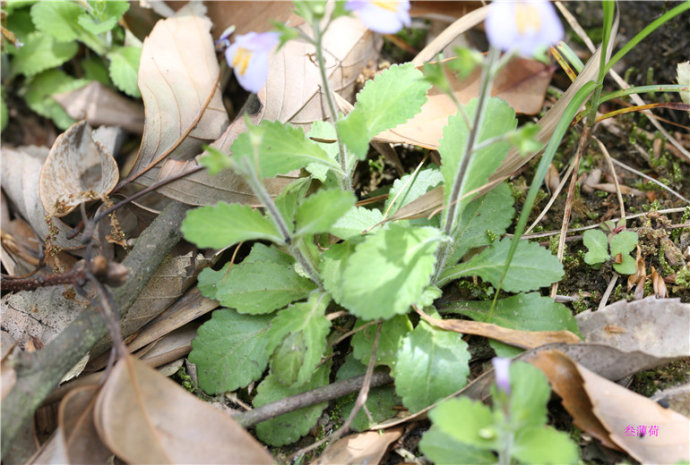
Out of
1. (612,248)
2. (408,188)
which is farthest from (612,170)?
(408,188)

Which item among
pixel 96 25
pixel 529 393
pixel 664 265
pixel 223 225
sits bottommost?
pixel 664 265

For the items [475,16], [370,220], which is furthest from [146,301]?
[475,16]

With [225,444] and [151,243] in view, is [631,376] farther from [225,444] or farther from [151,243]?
[151,243]

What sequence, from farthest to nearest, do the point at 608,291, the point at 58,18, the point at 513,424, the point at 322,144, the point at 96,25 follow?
the point at 58,18 < the point at 96,25 < the point at 322,144 < the point at 608,291 < the point at 513,424

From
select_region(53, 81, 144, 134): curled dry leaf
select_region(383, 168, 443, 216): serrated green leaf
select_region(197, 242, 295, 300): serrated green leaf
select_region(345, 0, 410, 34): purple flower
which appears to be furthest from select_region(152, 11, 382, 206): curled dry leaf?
select_region(53, 81, 144, 134): curled dry leaf

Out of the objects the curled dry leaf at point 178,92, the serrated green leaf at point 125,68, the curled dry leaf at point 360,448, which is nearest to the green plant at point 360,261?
the curled dry leaf at point 360,448

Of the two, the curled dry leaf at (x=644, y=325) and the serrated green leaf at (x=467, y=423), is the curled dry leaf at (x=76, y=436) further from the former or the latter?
the curled dry leaf at (x=644, y=325)

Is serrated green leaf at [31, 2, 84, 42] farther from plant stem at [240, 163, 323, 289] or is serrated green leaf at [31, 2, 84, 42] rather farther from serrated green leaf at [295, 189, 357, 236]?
serrated green leaf at [295, 189, 357, 236]

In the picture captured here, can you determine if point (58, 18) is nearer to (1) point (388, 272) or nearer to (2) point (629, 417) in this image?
(1) point (388, 272)
